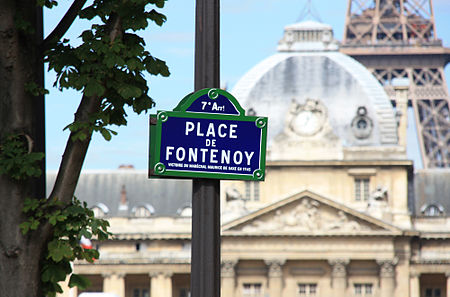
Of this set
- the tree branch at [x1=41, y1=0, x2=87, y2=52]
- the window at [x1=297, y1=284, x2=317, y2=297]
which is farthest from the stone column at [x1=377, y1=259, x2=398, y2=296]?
the tree branch at [x1=41, y1=0, x2=87, y2=52]

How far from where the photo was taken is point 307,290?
A: 104 m

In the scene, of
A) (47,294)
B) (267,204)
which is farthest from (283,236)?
(47,294)

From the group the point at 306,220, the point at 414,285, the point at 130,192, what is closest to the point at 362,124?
the point at 306,220

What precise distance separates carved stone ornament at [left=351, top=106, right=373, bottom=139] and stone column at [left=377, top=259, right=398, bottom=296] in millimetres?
9228

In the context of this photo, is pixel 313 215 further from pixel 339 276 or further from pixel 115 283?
pixel 115 283

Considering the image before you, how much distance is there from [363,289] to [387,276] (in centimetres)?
274

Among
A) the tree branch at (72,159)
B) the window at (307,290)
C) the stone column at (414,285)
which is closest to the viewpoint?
the tree branch at (72,159)

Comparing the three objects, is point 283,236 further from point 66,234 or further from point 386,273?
point 66,234

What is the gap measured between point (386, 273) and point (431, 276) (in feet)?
22.0

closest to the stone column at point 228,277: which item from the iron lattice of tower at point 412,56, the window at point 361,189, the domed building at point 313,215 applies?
the domed building at point 313,215

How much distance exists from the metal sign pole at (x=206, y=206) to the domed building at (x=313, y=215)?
8514 cm

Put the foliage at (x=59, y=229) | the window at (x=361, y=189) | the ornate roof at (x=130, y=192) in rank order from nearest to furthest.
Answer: the foliage at (x=59, y=229) < the window at (x=361, y=189) < the ornate roof at (x=130, y=192)

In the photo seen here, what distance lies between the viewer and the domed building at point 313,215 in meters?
101

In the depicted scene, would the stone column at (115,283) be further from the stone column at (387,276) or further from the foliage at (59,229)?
the foliage at (59,229)
